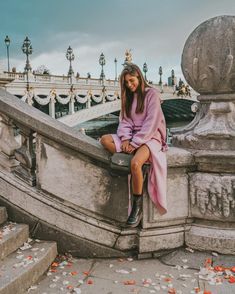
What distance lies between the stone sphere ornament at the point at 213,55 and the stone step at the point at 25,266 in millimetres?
1896

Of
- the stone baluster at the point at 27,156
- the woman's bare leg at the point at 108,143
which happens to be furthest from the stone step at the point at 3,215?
the woman's bare leg at the point at 108,143

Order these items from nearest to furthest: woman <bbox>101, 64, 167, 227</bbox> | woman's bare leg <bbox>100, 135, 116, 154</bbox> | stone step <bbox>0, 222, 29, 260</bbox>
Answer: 1. stone step <bbox>0, 222, 29, 260</bbox>
2. woman <bbox>101, 64, 167, 227</bbox>
3. woman's bare leg <bbox>100, 135, 116, 154</bbox>

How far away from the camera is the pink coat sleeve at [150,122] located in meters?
3.07

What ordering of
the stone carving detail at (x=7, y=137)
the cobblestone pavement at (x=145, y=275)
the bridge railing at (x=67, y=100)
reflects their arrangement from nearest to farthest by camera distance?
the cobblestone pavement at (x=145, y=275)
the stone carving detail at (x=7, y=137)
the bridge railing at (x=67, y=100)

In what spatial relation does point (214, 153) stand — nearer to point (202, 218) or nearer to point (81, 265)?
point (202, 218)

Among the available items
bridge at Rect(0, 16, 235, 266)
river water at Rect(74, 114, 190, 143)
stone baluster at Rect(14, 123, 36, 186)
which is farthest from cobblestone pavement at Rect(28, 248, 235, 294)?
river water at Rect(74, 114, 190, 143)

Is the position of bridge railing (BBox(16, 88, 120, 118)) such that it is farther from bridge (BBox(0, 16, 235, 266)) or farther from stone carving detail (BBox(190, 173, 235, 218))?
stone carving detail (BBox(190, 173, 235, 218))

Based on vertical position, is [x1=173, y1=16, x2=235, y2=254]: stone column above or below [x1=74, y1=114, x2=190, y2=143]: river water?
above

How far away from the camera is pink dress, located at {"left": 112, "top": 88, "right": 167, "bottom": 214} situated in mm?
3066

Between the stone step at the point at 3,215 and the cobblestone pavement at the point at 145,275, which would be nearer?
the cobblestone pavement at the point at 145,275

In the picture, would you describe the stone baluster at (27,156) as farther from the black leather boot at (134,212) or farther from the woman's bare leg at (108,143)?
the black leather boot at (134,212)

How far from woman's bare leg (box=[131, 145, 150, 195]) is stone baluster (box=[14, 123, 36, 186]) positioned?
0.92 m

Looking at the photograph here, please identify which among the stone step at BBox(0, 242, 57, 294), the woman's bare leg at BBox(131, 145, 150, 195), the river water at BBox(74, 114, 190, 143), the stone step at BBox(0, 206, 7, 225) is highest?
the woman's bare leg at BBox(131, 145, 150, 195)

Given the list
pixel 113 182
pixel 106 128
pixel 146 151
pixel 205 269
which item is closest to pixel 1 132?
pixel 113 182
